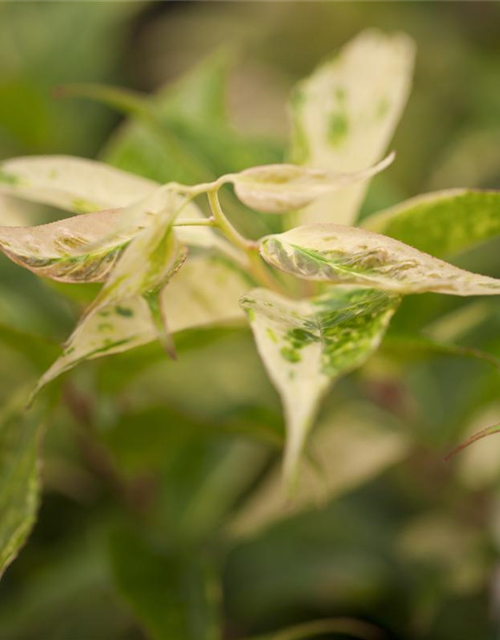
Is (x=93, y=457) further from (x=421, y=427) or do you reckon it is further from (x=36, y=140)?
(x=36, y=140)

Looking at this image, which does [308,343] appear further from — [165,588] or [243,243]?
[165,588]

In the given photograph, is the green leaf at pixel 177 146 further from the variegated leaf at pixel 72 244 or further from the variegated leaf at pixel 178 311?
the variegated leaf at pixel 72 244

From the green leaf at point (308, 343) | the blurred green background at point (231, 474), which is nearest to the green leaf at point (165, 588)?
the blurred green background at point (231, 474)

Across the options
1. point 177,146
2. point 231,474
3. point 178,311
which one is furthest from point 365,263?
point 231,474

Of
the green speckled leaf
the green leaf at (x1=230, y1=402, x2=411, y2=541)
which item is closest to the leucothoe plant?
the green speckled leaf

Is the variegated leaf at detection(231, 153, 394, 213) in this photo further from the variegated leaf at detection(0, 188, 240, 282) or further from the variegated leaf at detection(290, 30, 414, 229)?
the variegated leaf at detection(290, 30, 414, 229)

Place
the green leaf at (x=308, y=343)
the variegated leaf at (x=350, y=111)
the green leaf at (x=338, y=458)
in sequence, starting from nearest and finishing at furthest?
the green leaf at (x=308, y=343), the variegated leaf at (x=350, y=111), the green leaf at (x=338, y=458)
